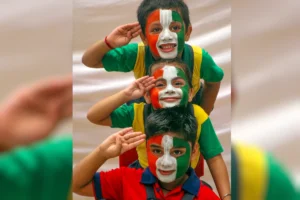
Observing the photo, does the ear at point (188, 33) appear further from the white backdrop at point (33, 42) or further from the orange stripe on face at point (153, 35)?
the white backdrop at point (33, 42)

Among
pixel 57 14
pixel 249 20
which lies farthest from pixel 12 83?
pixel 249 20

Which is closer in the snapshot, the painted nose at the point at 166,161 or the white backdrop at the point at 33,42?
the painted nose at the point at 166,161

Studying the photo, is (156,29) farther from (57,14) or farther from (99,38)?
(57,14)

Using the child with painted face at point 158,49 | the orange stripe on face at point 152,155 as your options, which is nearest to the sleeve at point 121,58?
the child with painted face at point 158,49

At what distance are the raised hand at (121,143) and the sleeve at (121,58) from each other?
0.18 metres

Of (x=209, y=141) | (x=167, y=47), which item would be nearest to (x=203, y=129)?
(x=209, y=141)

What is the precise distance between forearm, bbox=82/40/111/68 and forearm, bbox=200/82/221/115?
0.31 metres

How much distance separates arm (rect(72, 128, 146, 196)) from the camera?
1.11 metres

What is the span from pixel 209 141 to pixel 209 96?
0.13 meters

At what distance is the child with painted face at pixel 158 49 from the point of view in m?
1.10

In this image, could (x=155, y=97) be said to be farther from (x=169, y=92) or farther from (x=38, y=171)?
(x=38, y=171)

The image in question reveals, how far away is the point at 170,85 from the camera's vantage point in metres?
1.10

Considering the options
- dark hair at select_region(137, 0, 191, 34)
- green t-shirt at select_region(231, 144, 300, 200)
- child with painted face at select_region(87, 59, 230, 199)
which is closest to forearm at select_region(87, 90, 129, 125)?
child with painted face at select_region(87, 59, 230, 199)

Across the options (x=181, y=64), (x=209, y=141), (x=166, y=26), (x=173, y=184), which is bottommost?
(x=173, y=184)
